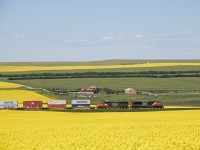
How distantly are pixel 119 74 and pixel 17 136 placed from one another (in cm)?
12161

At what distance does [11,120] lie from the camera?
61156 mm

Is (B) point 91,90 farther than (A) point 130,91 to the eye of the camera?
No

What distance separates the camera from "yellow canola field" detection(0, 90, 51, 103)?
103 meters

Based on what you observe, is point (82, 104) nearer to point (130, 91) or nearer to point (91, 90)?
point (91, 90)

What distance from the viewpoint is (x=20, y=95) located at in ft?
349

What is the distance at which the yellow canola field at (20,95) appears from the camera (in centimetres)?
10272

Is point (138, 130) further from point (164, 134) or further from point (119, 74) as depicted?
point (119, 74)

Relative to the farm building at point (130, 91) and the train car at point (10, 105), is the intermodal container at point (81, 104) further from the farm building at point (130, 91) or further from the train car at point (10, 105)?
the farm building at point (130, 91)

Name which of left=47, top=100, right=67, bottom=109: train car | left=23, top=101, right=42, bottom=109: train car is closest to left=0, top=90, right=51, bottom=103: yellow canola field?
left=23, top=101, right=42, bottom=109: train car

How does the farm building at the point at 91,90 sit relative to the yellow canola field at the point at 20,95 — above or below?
above

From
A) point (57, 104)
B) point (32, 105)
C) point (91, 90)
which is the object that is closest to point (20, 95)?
point (91, 90)

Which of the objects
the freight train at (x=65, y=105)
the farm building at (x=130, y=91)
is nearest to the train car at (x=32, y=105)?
the freight train at (x=65, y=105)

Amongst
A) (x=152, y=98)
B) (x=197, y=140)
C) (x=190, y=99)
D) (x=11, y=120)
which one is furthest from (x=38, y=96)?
(x=197, y=140)

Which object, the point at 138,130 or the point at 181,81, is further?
the point at 181,81
